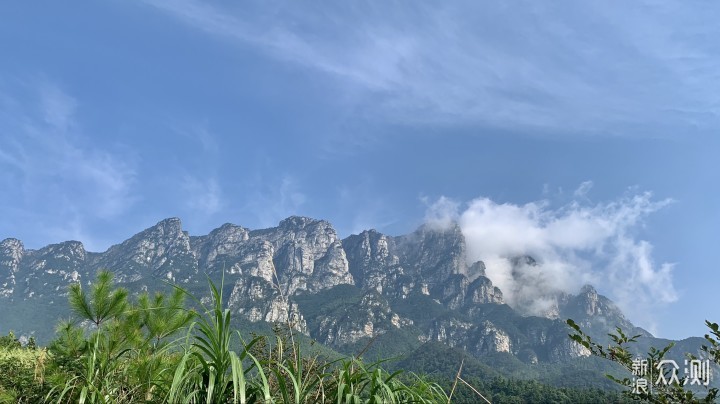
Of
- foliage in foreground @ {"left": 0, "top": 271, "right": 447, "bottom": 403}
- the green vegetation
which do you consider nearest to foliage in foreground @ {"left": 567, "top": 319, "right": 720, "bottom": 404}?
the green vegetation

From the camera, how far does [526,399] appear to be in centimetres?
6394

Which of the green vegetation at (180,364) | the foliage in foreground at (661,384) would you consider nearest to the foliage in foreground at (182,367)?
the green vegetation at (180,364)

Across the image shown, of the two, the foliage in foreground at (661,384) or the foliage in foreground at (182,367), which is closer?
the foliage in foreground at (182,367)

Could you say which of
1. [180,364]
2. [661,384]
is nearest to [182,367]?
[180,364]

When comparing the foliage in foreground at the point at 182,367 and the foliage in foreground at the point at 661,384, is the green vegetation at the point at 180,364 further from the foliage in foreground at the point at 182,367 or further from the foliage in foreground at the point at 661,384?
the foliage in foreground at the point at 661,384

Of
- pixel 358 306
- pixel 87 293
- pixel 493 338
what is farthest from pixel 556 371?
pixel 87 293

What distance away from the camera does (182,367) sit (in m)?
1.77

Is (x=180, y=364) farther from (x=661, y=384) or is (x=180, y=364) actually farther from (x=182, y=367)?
(x=661, y=384)

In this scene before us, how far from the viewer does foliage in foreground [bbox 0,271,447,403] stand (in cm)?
190

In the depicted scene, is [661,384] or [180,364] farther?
[661,384]

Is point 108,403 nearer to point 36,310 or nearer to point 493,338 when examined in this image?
point 493,338

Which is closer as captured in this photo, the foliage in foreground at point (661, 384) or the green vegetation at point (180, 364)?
the green vegetation at point (180, 364)

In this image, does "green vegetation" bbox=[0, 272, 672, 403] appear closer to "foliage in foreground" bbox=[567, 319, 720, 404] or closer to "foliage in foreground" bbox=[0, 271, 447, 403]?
"foliage in foreground" bbox=[0, 271, 447, 403]

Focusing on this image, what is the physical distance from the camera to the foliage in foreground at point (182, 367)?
1898 mm
